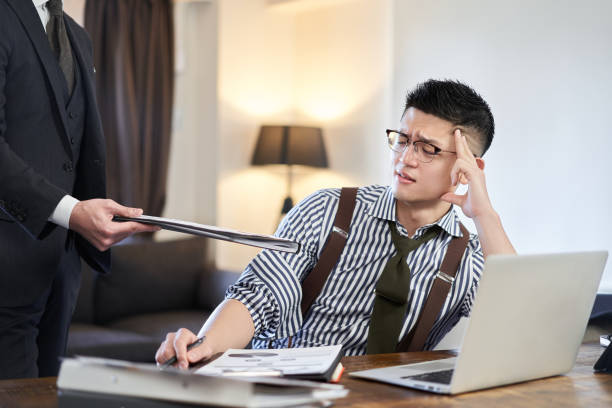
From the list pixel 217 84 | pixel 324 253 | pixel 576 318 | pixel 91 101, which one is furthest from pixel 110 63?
pixel 576 318

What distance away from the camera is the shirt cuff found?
1518 mm

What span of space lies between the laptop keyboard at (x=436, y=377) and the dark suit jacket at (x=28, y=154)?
828mm

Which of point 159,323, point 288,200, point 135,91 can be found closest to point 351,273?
point 159,323

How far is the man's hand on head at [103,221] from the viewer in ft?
4.80

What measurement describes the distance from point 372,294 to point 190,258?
2.81 metres

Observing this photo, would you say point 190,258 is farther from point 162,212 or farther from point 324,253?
point 324,253

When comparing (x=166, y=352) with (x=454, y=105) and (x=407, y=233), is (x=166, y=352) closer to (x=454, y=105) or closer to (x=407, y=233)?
(x=407, y=233)

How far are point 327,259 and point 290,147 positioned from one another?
295 centimetres

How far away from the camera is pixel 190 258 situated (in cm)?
450

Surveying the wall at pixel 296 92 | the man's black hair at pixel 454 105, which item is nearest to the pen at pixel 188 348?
the man's black hair at pixel 454 105

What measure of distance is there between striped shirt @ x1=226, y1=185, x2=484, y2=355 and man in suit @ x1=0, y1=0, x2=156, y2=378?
43 cm

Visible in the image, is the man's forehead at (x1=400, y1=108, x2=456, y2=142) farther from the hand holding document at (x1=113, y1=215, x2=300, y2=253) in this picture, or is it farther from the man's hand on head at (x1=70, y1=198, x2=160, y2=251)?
the man's hand on head at (x1=70, y1=198, x2=160, y2=251)

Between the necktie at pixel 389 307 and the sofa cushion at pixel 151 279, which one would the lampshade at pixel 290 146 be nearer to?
the sofa cushion at pixel 151 279

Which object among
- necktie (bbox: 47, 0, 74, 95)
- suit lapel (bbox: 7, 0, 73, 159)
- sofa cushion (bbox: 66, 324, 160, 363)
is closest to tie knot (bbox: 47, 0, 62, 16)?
necktie (bbox: 47, 0, 74, 95)
